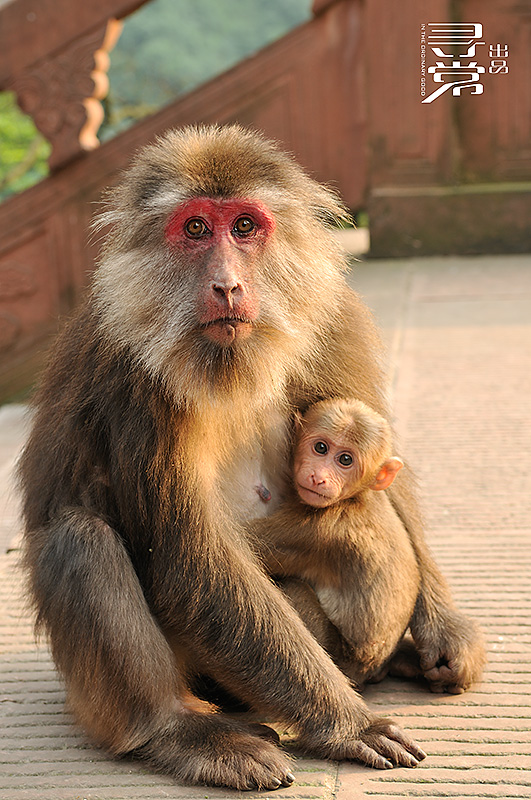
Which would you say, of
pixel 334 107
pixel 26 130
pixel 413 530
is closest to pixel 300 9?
pixel 26 130

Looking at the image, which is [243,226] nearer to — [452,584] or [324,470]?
[324,470]

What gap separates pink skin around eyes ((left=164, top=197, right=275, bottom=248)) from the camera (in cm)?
276

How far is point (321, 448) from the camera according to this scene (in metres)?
3.09

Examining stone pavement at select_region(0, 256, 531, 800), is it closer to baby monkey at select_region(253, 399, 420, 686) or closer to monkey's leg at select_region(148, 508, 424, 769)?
monkey's leg at select_region(148, 508, 424, 769)

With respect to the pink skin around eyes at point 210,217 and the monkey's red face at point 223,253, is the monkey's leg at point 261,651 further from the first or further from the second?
the pink skin around eyes at point 210,217

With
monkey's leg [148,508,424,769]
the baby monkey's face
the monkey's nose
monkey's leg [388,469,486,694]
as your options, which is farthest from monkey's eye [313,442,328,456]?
the monkey's nose

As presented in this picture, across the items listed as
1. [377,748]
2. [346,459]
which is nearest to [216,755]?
[377,748]

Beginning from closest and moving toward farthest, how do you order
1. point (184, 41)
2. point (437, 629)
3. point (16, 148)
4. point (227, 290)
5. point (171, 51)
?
1. point (227, 290)
2. point (437, 629)
3. point (16, 148)
4. point (171, 51)
5. point (184, 41)

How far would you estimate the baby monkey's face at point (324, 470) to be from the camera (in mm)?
3000

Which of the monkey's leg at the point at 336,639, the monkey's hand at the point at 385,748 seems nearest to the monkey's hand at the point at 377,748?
the monkey's hand at the point at 385,748

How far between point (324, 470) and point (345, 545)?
21 centimetres

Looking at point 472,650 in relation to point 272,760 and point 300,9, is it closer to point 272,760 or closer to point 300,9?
point 272,760

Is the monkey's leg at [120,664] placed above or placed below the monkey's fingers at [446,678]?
above

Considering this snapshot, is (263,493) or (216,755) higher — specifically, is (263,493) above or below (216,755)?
above
